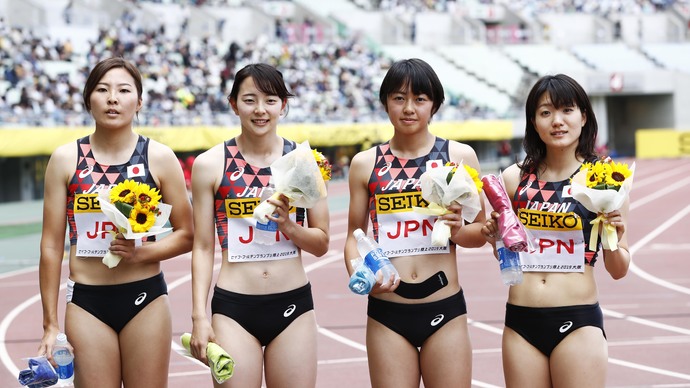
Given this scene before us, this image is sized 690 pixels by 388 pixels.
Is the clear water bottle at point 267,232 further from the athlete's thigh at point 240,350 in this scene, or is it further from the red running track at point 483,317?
the red running track at point 483,317

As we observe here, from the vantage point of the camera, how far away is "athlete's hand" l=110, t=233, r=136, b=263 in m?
5.15

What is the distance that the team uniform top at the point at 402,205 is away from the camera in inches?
210

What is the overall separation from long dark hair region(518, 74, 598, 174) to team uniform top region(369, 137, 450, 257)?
42 cm

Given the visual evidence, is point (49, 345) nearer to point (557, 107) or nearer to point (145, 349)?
point (145, 349)

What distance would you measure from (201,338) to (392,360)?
912 mm

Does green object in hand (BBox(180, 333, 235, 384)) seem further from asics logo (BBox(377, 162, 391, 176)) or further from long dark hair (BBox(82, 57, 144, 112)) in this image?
long dark hair (BBox(82, 57, 144, 112))

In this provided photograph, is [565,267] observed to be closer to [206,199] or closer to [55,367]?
[206,199]

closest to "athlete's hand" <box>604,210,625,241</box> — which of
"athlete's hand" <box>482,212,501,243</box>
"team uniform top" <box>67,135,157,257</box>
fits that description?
"athlete's hand" <box>482,212,501,243</box>

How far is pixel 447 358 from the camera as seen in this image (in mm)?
5238

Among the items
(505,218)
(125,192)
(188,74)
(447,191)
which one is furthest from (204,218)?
(188,74)

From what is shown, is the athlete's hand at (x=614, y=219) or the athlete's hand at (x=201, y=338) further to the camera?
the athlete's hand at (x=201, y=338)

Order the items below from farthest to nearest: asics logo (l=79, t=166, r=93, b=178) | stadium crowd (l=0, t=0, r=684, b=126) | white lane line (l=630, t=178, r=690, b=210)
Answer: stadium crowd (l=0, t=0, r=684, b=126) → white lane line (l=630, t=178, r=690, b=210) → asics logo (l=79, t=166, r=93, b=178)

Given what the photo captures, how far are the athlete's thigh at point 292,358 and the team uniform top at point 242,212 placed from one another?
14.0 inches

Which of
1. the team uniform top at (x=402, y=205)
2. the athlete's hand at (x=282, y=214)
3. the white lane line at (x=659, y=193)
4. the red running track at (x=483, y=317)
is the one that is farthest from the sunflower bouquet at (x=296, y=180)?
the white lane line at (x=659, y=193)
